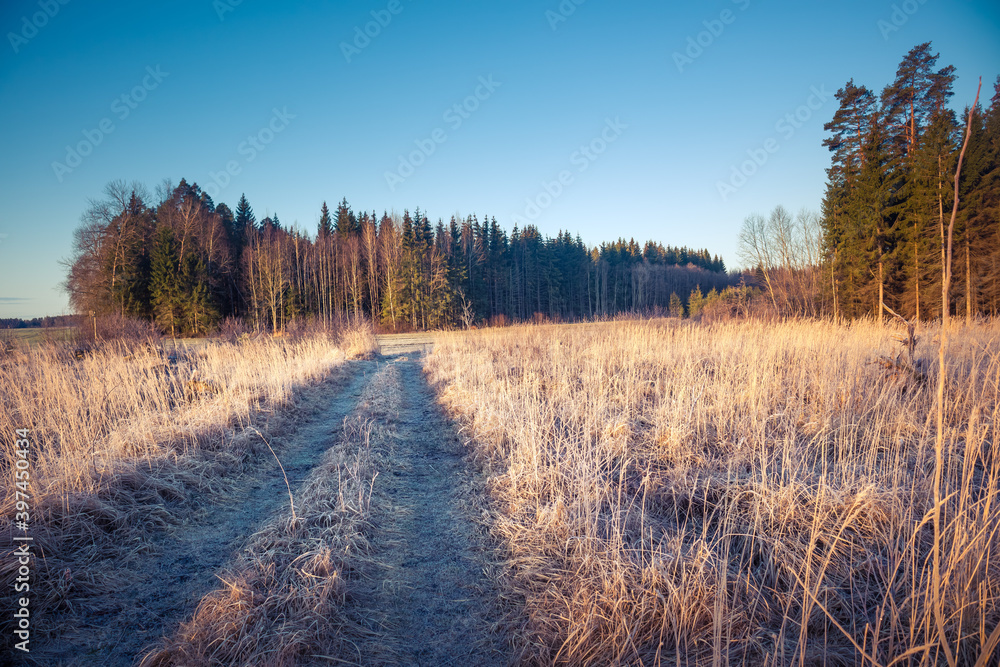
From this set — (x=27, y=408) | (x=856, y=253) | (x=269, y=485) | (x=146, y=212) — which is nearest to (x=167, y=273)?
(x=146, y=212)

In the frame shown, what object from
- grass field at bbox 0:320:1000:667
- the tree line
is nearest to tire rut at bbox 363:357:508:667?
grass field at bbox 0:320:1000:667

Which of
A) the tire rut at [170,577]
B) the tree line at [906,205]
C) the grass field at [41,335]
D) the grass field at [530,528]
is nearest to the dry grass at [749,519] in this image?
the grass field at [530,528]

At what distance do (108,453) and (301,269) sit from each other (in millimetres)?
37954

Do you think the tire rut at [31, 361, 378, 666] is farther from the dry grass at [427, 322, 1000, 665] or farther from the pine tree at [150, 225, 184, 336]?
the pine tree at [150, 225, 184, 336]

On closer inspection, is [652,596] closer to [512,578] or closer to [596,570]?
[596,570]

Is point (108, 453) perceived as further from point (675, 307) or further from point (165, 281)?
point (675, 307)

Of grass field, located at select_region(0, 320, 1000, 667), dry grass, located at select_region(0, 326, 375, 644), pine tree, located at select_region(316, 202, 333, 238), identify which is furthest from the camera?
pine tree, located at select_region(316, 202, 333, 238)

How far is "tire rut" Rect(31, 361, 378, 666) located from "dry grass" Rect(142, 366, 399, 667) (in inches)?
10.2

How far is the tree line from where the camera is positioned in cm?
1584

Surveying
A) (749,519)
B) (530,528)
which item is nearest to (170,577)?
(530,528)

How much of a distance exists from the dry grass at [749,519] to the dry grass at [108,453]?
3.07 meters

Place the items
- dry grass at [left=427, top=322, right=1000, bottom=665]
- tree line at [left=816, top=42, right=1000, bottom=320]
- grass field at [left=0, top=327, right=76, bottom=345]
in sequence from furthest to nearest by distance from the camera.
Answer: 1. tree line at [left=816, top=42, right=1000, bottom=320]
2. grass field at [left=0, top=327, right=76, bottom=345]
3. dry grass at [left=427, top=322, right=1000, bottom=665]

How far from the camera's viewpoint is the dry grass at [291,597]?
76.7 inches

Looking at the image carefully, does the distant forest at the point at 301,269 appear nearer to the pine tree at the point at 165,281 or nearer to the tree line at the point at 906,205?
the pine tree at the point at 165,281
